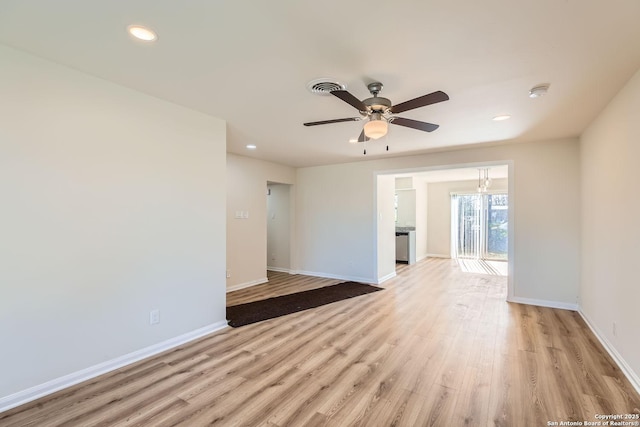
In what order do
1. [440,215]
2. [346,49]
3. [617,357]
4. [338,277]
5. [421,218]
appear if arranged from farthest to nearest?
[440,215], [421,218], [338,277], [617,357], [346,49]

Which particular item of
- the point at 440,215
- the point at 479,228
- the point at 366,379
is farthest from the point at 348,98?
the point at 479,228

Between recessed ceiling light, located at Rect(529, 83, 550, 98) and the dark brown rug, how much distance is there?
3.47 metres

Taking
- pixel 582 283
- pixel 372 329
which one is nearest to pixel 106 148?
pixel 372 329

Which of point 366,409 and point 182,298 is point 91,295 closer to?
point 182,298

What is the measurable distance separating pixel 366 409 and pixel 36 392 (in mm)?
2321

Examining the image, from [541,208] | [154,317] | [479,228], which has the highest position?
[541,208]

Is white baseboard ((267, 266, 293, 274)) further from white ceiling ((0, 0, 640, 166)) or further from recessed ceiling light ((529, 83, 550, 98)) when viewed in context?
recessed ceiling light ((529, 83, 550, 98))

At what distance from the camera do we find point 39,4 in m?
1.56

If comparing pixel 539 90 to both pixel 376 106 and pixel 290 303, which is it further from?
pixel 290 303

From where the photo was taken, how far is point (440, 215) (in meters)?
9.23

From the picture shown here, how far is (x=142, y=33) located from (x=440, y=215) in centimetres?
897

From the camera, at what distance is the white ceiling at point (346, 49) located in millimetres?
1568

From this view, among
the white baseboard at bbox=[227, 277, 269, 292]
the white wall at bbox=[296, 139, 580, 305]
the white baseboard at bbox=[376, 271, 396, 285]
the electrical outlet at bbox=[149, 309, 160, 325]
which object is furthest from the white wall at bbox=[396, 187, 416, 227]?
the electrical outlet at bbox=[149, 309, 160, 325]

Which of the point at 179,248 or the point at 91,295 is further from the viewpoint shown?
the point at 179,248
